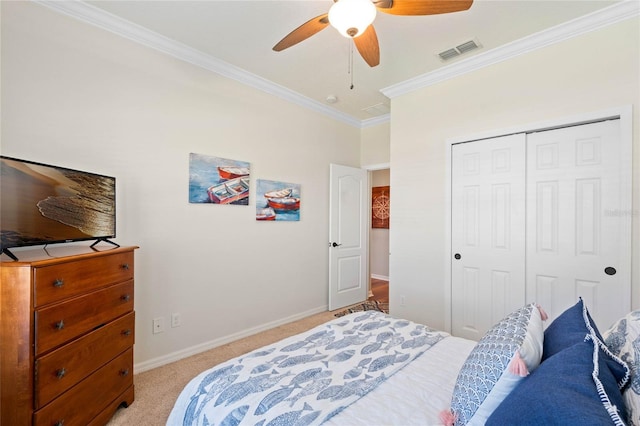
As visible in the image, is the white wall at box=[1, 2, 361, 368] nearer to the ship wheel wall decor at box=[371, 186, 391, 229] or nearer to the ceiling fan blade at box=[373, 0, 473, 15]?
the ceiling fan blade at box=[373, 0, 473, 15]

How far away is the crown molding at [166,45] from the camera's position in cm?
207

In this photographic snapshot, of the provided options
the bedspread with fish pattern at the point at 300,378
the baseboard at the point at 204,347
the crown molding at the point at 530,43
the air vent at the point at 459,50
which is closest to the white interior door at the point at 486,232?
the crown molding at the point at 530,43

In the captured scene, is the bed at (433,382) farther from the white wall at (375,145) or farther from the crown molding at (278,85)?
the white wall at (375,145)

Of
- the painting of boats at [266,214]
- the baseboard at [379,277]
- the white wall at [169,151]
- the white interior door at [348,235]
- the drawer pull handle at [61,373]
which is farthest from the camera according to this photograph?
the baseboard at [379,277]

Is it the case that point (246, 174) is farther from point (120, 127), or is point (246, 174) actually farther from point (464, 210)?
point (464, 210)

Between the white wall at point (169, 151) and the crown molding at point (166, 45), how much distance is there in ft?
0.19

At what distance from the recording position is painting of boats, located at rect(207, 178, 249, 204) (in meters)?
2.84

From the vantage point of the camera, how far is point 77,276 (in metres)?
1.54

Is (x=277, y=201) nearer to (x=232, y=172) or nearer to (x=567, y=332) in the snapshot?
(x=232, y=172)

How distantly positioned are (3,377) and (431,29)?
11.3 feet

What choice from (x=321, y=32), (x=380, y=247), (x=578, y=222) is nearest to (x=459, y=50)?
(x=321, y=32)

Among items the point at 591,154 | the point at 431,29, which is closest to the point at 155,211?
the point at 431,29

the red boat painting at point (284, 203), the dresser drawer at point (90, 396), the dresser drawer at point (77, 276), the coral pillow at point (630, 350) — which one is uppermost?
the red boat painting at point (284, 203)

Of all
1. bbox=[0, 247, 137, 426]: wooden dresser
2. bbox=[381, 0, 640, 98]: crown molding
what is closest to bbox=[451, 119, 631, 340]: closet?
bbox=[381, 0, 640, 98]: crown molding
